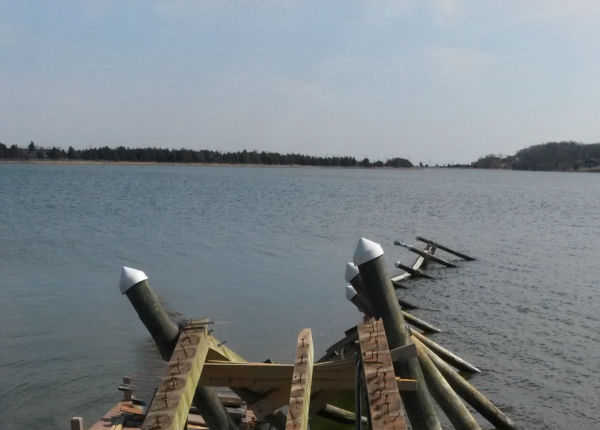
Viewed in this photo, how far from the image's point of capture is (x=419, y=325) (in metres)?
14.8

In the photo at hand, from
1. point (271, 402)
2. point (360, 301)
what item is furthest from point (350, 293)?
point (271, 402)

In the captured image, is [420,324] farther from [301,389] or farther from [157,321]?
[301,389]

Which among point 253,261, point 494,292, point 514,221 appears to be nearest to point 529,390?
point 494,292

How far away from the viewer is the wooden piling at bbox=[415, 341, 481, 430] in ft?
22.7

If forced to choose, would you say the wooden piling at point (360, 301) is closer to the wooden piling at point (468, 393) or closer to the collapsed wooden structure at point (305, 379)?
the collapsed wooden structure at point (305, 379)

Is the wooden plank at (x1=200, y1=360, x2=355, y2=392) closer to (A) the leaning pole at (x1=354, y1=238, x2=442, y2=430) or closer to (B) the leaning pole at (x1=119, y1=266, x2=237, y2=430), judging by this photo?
(B) the leaning pole at (x1=119, y1=266, x2=237, y2=430)

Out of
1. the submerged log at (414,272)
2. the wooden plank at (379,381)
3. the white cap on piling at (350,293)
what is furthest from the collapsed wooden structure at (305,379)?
the submerged log at (414,272)

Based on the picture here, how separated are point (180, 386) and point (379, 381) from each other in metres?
1.36

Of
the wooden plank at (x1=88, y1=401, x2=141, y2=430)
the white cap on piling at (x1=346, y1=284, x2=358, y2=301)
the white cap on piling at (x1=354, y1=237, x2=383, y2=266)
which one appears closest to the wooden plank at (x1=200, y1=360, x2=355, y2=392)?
the white cap on piling at (x1=354, y1=237, x2=383, y2=266)

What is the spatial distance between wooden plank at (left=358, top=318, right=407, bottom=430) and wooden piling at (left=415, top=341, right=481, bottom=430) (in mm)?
1960

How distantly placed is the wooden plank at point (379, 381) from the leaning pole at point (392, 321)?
→ 3.02ft

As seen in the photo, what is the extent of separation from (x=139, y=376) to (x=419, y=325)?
6.45m

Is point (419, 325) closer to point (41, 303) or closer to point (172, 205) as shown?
point (41, 303)

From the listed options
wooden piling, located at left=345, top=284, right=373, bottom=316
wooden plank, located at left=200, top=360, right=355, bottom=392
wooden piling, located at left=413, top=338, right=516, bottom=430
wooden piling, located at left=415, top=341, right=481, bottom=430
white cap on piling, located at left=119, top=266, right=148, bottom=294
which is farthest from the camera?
wooden piling, located at left=345, top=284, right=373, bottom=316
